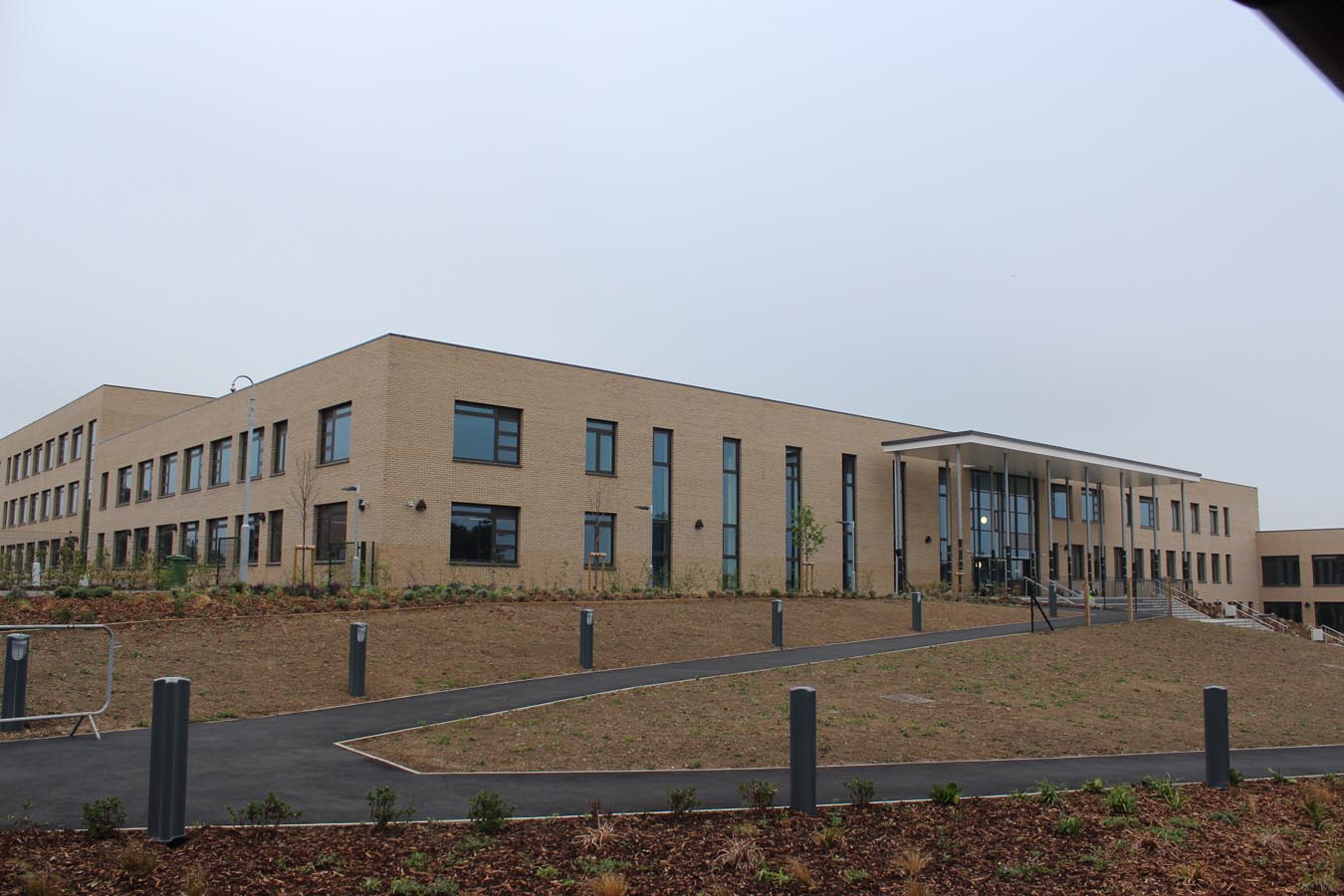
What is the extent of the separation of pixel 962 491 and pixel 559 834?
41471 millimetres

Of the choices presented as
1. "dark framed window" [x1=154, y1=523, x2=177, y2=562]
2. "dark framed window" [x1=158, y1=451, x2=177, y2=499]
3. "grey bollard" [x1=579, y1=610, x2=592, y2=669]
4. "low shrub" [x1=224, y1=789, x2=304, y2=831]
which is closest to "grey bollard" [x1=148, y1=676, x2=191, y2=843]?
"low shrub" [x1=224, y1=789, x2=304, y2=831]

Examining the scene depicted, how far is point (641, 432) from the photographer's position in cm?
3594

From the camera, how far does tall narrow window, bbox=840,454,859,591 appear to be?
41.8 metres

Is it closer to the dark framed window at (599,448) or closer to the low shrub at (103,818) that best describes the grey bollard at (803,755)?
the low shrub at (103,818)

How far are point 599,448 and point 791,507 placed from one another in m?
9.11

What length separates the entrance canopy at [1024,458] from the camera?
4144cm

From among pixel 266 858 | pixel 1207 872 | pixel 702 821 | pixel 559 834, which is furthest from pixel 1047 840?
pixel 266 858

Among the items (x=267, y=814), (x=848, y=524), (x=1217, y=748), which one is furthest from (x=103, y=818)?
(x=848, y=524)

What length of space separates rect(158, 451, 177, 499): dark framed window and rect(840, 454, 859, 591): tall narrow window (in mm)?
27200

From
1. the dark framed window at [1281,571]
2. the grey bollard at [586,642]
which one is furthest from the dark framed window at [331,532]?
the dark framed window at [1281,571]

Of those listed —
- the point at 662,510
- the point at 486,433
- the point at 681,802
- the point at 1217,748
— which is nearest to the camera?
the point at 681,802

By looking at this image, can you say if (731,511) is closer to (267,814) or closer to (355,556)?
(355,556)

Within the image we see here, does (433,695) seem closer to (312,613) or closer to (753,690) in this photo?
(753,690)

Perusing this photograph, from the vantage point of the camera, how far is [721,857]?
734cm
